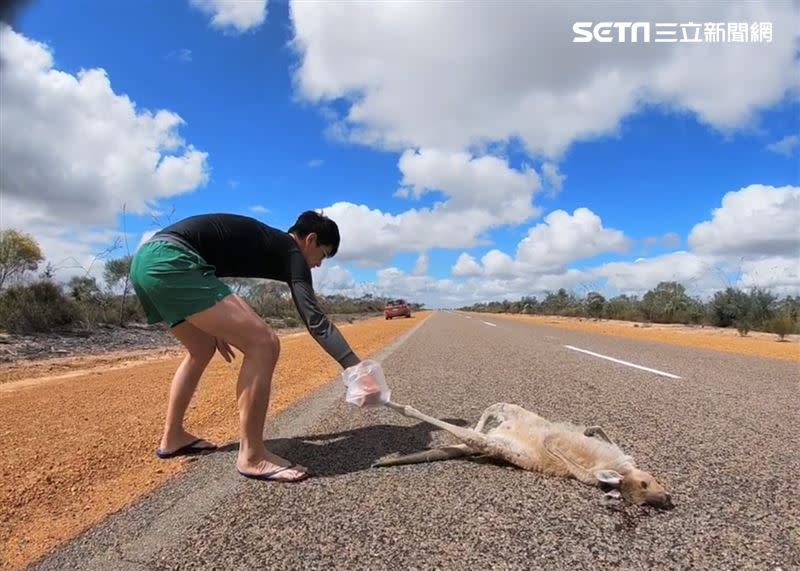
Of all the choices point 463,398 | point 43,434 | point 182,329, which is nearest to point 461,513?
point 182,329

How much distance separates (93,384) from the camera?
711 centimetres

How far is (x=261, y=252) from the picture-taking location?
3.14m

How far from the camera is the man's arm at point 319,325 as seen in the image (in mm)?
3029

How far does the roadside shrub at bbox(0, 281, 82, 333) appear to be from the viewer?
14.0m

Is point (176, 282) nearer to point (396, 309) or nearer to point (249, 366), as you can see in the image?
point (249, 366)

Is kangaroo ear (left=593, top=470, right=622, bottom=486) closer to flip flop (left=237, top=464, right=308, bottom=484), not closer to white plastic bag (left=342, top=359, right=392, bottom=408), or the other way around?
white plastic bag (left=342, top=359, right=392, bottom=408)

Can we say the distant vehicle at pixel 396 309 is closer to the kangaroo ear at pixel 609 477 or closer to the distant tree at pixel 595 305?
the distant tree at pixel 595 305

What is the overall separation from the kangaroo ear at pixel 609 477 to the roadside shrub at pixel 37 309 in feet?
51.0

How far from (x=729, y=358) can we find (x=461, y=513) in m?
8.91

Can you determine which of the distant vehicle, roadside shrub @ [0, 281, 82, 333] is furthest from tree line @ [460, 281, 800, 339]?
roadside shrub @ [0, 281, 82, 333]

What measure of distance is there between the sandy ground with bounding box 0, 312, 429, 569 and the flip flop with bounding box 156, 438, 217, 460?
0.06 meters

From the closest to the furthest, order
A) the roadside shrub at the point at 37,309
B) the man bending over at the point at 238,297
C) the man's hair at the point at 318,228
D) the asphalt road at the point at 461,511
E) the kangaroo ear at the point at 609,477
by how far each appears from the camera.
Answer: the asphalt road at the point at 461,511 < the kangaroo ear at the point at 609,477 < the man bending over at the point at 238,297 < the man's hair at the point at 318,228 < the roadside shrub at the point at 37,309

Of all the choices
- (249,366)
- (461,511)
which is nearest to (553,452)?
(461,511)

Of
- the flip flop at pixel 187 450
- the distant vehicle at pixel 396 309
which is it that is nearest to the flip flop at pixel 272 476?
the flip flop at pixel 187 450
